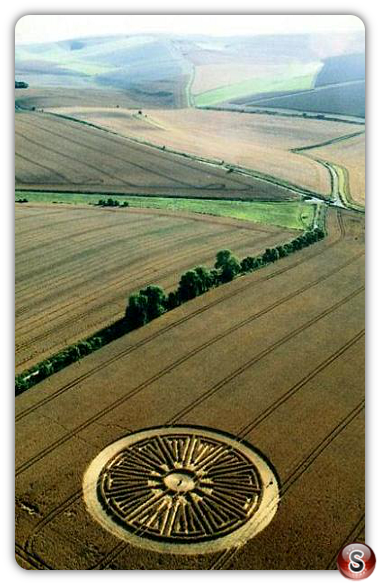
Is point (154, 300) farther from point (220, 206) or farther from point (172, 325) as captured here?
point (220, 206)

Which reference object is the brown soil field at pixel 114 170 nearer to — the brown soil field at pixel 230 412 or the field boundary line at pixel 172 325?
the field boundary line at pixel 172 325

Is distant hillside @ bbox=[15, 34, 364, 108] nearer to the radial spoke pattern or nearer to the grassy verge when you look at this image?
the grassy verge

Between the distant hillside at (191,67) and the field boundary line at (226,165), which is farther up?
the distant hillside at (191,67)

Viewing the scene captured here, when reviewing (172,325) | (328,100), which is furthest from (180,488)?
(328,100)

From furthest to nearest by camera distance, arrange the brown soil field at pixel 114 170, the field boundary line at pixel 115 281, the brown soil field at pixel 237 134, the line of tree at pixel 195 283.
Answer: the brown soil field at pixel 237 134 < the brown soil field at pixel 114 170 < the line of tree at pixel 195 283 < the field boundary line at pixel 115 281

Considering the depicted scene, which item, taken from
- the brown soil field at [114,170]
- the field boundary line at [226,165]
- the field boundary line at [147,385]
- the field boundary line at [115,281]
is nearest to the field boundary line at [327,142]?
the field boundary line at [226,165]

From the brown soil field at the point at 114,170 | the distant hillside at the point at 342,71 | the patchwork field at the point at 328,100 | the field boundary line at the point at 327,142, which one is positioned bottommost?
the brown soil field at the point at 114,170

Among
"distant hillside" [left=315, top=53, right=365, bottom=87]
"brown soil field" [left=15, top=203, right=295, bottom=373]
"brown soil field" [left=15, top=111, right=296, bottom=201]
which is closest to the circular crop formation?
"brown soil field" [left=15, top=203, right=295, bottom=373]
